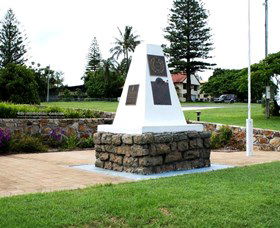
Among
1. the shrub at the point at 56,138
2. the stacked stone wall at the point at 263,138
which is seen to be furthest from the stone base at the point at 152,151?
the shrub at the point at 56,138

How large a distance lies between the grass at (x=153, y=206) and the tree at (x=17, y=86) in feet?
56.7

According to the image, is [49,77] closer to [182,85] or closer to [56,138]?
[182,85]

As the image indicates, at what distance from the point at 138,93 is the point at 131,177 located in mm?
1875

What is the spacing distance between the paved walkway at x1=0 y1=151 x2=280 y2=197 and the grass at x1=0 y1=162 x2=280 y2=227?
791 mm

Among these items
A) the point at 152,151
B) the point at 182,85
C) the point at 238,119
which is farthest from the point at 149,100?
the point at 182,85

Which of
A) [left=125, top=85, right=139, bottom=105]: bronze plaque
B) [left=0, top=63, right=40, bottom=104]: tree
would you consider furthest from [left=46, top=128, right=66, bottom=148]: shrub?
[left=0, top=63, right=40, bottom=104]: tree

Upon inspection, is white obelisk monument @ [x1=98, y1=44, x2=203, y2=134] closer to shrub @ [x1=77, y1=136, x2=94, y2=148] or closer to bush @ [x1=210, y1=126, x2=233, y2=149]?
shrub @ [x1=77, y1=136, x2=94, y2=148]

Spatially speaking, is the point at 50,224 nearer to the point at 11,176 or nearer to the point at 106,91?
the point at 11,176

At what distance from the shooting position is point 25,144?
12.1 m

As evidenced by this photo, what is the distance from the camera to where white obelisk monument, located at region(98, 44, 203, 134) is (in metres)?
8.46

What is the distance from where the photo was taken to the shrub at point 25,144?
1188cm

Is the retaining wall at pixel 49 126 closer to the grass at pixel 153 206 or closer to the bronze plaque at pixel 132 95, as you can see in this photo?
the bronze plaque at pixel 132 95

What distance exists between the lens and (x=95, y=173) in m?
8.06

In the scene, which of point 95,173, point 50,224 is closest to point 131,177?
point 95,173
